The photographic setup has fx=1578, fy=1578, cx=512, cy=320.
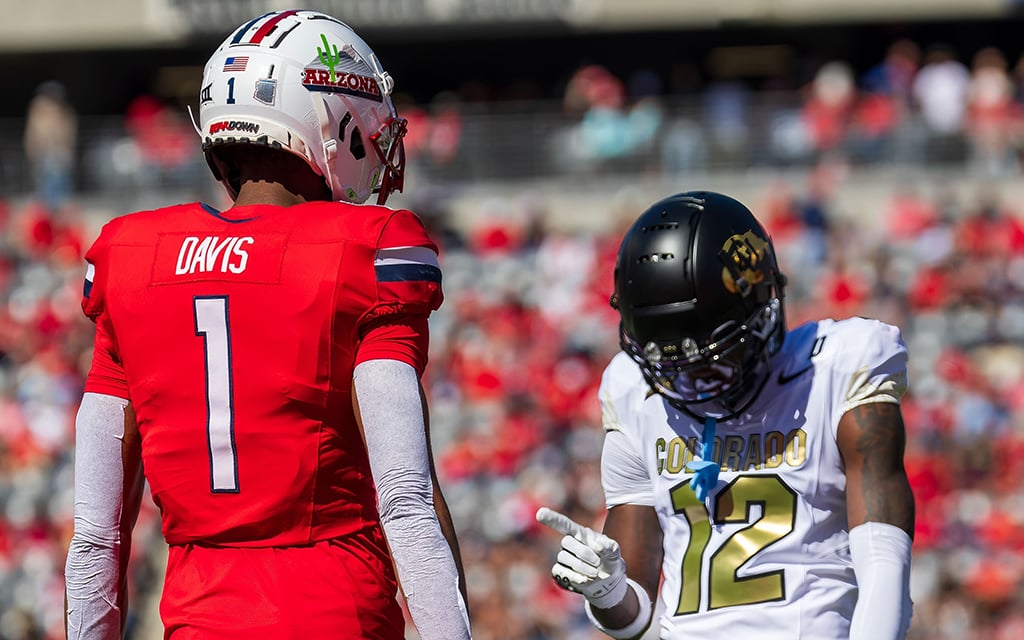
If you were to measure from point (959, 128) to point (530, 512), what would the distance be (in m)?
6.26

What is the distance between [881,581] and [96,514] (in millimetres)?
1446

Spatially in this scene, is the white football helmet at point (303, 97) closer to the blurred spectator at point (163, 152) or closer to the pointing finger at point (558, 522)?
the pointing finger at point (558, 522)

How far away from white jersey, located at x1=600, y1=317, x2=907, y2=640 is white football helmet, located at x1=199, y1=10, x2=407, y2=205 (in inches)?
33.6

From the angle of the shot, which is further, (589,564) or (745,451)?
(745,451)

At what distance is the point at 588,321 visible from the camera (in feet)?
40.7

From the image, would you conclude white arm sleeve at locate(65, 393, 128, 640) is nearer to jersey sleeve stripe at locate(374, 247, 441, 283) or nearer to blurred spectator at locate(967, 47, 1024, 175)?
jersey sleeve stripe at locate(374, 247, 441, 283)

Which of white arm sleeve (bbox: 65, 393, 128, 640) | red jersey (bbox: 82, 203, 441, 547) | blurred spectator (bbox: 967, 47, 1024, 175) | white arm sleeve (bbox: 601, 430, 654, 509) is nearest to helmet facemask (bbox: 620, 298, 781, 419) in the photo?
white arm sleeve (bbox: 601, 430, 654, 509)

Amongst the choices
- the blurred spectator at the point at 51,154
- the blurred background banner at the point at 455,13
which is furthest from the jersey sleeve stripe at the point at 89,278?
the blurred background banner at the point at 455,13

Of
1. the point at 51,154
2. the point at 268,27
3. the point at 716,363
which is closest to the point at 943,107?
the point at 51,154

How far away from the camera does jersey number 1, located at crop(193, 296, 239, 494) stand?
2736mm

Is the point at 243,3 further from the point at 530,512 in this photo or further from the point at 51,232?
the point at 530,512

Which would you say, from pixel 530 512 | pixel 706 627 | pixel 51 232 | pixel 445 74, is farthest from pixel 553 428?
pixel 445 74

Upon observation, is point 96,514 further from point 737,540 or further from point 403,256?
point 737,540

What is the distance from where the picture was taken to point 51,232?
1434 centimetres
